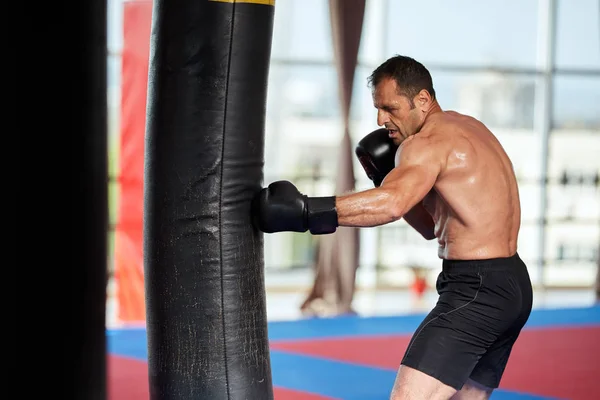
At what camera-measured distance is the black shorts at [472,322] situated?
2.59 meters

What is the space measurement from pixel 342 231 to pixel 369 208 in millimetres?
3555

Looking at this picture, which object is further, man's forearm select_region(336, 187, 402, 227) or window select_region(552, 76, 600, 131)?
window select_region(552, 76, 600, 131)

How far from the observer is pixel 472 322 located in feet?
8.68

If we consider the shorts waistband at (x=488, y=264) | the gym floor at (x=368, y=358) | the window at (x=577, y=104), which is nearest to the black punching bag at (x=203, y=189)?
the shorts waistband at (x=488, y=264)

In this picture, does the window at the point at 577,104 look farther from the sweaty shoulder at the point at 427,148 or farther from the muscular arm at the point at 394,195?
the muscular arm at the point at 394,195

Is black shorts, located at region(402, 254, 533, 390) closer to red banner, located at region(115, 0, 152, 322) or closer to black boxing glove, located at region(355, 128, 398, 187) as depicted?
black boxing glove, located at region(355, 128, 398, 187)

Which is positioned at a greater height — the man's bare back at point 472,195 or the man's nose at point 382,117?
the man's nose at point 382,117

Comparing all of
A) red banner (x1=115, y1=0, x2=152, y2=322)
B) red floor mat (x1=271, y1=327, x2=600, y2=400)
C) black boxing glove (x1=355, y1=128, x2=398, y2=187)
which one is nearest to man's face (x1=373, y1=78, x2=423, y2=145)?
black boxing glove (x1=355, y1=128, x2=398, y2=187)

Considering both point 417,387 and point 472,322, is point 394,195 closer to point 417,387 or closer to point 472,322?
point 472,322

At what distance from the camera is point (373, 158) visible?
300 centimetres

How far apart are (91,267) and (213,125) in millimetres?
1676

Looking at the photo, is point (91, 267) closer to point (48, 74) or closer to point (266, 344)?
point (48, 74)

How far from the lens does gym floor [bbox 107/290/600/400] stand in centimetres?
411

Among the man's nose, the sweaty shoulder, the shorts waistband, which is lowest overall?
the shorts waistband
